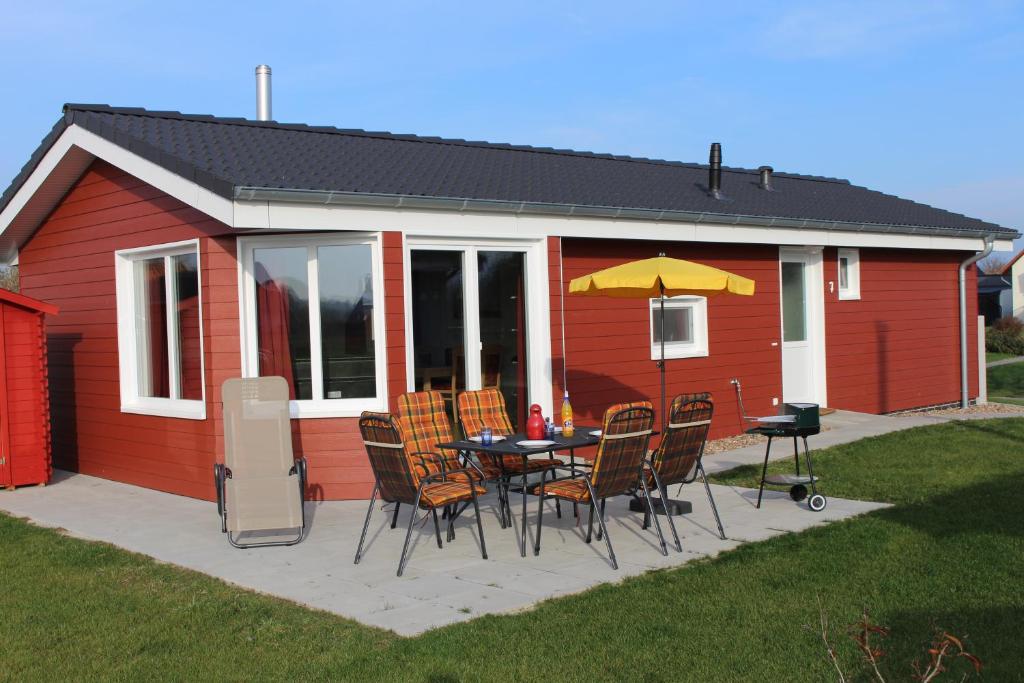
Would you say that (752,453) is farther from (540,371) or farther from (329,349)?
(329,349)

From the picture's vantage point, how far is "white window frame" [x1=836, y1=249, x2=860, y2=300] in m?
13.3

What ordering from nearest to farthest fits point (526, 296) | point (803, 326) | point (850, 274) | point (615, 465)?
point (615, 465) → point (526, 296) → point (803, 326) → point (850, 274)

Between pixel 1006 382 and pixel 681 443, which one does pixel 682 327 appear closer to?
pixel 681 443

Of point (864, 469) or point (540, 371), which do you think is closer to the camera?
point (864, 469)

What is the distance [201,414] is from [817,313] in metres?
8.18

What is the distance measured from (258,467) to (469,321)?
107 inches

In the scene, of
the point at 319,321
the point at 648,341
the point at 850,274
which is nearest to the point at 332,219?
the point at 319,321

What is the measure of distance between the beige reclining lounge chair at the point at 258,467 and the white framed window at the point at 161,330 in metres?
1.41

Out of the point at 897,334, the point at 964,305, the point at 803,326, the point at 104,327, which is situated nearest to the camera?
the point at 104,327

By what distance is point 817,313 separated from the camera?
42.3 feet

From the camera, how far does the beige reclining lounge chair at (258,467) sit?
271 inches

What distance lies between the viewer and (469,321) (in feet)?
29.8

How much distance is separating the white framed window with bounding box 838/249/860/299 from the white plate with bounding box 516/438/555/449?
26.1ft

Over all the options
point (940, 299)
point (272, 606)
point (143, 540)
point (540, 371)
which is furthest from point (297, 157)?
point (940, 299)
